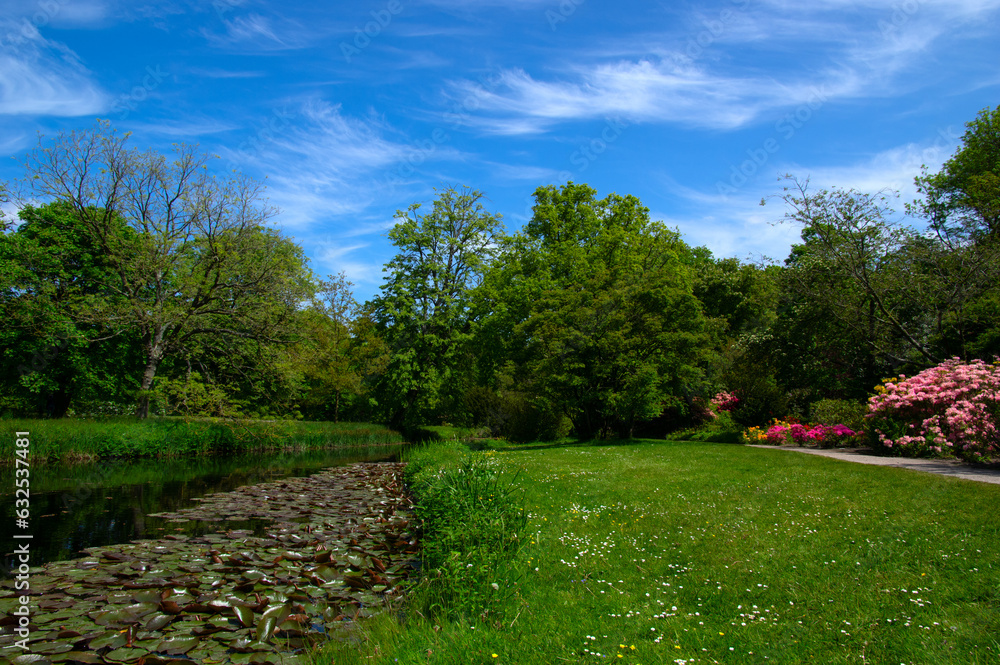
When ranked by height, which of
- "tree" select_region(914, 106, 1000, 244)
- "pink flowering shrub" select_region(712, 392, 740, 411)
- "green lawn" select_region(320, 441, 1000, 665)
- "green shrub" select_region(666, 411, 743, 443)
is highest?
"tree" select_region(914, 106, 1000, 244)

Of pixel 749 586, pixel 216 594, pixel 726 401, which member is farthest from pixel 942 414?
pixel 216 594

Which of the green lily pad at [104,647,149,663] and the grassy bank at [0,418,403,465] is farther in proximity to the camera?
the grassy bank at [0,418,403,465]

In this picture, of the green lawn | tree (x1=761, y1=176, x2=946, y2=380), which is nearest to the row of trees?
tree (x1=761, y1=176, x2=946, y2=380)

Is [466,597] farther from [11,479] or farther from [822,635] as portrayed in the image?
[11,479]

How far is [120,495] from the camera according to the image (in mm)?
12734

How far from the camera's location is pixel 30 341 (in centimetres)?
2316

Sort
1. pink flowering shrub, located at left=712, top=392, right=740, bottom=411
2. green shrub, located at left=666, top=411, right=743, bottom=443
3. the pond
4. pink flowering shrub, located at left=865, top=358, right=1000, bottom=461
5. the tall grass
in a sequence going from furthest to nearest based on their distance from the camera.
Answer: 1. pink flowering shrub, located at left=712, top=392, right=740, bottom=411
2. green shrub, located at left=666, top=411, right=743, bottom=443
3. pink flowering shrub, located at left=865, top=358, right=1000, bottom=461
4. the pond
5. the tall grass

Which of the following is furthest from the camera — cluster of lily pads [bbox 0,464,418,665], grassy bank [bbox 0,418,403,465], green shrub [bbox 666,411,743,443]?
green shrub [bbox 666,411,743,443]

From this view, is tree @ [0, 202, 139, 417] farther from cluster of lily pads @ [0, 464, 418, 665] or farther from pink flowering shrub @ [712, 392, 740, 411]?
pink flowering shrub @ [712, 392, 740, 411]

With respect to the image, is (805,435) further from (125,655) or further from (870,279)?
(125,655)

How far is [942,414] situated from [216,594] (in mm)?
17089

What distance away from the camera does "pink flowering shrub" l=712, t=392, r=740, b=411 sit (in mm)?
26108

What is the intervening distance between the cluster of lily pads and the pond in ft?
2.70

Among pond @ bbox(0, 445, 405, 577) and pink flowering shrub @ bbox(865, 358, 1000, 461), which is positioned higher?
pink flowering shrub @ bbox(865, 358, 1000, 461)
